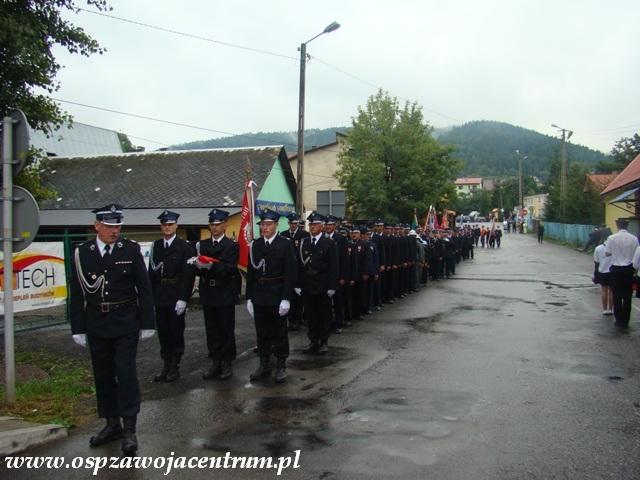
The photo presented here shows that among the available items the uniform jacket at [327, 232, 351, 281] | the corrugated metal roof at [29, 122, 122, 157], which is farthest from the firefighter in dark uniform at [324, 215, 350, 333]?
the corrugated metal roof at [29, 122, 122, 157]

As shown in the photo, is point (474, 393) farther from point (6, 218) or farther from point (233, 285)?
point (6, 218)

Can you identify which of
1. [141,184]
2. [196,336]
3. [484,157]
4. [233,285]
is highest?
[484,157]

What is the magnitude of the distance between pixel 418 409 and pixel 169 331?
3305 mm

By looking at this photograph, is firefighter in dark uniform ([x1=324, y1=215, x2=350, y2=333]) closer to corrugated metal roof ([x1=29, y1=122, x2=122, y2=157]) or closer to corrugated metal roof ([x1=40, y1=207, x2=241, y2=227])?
corrugated metal roof ([x1=40, y1=207, x2=241, y2=227])

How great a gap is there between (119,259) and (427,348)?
5153mm

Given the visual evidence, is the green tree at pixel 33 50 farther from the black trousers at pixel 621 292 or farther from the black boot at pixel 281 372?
the black trousers at pixel 621 292

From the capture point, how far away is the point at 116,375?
5.08 m

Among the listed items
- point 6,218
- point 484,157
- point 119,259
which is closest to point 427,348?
point 119,259

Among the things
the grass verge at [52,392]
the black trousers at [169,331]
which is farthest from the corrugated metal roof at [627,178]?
the grass verge at [52,392]

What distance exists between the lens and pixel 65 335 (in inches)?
393

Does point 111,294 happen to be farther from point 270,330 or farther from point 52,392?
point 270,330

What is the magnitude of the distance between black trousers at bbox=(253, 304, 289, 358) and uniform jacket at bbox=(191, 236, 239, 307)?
0.39 metres

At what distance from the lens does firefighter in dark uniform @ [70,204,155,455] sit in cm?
499

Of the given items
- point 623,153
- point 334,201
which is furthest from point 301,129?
point 623,153
